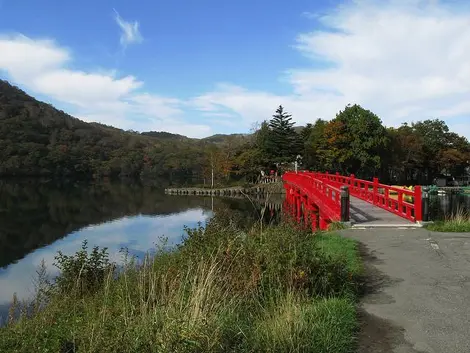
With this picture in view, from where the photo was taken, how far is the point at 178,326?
13.7ft

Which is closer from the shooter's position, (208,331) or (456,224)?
(208,331)

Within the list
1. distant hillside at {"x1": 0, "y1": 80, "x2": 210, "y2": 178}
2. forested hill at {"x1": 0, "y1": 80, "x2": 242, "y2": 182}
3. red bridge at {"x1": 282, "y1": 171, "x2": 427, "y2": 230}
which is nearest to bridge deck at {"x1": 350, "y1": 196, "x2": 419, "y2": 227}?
red bridge at {"x1": 282, "y1": 171, "x2": 427, "y2": 230}

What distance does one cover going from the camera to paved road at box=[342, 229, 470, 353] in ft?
15.9

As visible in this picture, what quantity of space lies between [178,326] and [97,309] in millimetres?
2491

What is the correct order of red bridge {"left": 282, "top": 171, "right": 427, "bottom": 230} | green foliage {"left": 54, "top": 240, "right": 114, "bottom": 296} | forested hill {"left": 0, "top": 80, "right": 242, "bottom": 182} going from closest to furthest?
green foliage {"left": 54, "top": 240, "right": 114, "bottom": 296} < red bridge {"left": 282, "top": 171, "right": 427, "bottom": 230} < forested hill {"left": 0, "top": 80, "right": 242, "bottom": 182}

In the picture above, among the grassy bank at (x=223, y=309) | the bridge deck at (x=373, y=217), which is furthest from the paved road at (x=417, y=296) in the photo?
the bridge deck at (x=373, y=217)

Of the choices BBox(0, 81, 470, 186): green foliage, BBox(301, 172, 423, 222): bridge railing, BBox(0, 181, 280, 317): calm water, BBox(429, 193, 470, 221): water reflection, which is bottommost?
BBox(0, 181, 280, 317): calm water

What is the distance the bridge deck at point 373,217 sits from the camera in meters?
12.5

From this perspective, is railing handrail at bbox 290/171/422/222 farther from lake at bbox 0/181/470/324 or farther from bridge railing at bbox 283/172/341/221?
lake at bbox 0/181/470/324

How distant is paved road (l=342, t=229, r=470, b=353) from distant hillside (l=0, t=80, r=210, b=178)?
10101 centimetres

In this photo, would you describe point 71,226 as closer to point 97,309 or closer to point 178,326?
point 97,309

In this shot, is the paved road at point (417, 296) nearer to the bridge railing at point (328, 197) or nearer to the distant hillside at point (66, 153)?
the bridge railing at point (328, 197)

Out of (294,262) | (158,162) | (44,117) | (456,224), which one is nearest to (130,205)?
(456,224)

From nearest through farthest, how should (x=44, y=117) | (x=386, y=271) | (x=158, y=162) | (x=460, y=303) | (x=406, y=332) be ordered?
(x=406, y=332)
(x=460, y=303)
(x=386, y=271)
(x=158, y=162)
(x=44, y=117)
